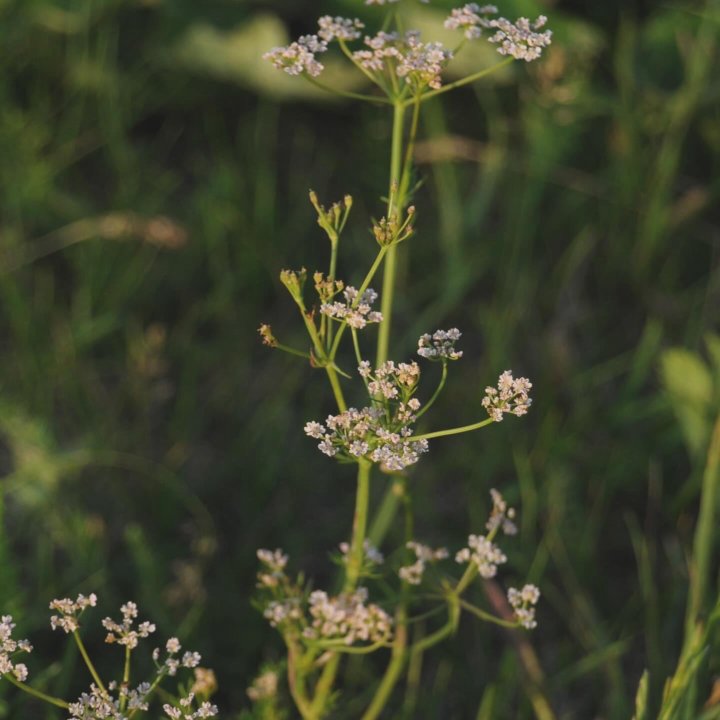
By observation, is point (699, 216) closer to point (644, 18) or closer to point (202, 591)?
point (644, 18)

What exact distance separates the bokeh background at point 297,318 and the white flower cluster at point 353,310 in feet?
2.30

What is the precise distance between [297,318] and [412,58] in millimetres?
1319

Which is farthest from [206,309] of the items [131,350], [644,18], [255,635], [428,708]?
[644,18]

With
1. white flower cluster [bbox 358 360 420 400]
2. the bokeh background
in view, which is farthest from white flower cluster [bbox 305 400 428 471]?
the bokeh background

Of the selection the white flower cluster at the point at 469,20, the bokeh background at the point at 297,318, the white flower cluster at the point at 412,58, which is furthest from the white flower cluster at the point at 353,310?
the bokeh background at the point at 297,318

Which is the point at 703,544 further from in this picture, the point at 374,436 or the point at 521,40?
the point at 521,40

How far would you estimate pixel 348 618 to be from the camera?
136 cm

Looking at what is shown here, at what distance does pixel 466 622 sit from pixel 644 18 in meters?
1.74

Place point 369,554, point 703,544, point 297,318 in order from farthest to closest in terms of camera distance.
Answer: point 297,318 < point 703,544 < point 369,554

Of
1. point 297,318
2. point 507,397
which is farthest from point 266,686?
point 297,318

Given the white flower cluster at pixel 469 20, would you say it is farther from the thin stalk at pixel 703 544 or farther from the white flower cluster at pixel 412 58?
the thin stalk at pixel 703 544

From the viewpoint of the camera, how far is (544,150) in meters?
2.55

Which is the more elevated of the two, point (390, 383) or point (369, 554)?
point (390, 383)

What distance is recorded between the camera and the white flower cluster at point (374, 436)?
3.88 feet
